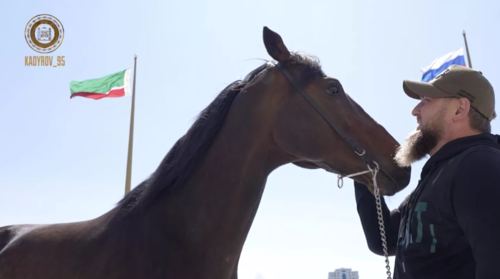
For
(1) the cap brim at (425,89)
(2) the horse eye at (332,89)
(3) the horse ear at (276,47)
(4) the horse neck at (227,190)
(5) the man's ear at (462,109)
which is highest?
(3) the horse ear at (276,47)

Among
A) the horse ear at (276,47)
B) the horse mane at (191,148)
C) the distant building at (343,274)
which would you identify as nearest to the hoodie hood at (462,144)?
the horse mane at (191,148)

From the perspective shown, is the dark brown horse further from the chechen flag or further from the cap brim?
the chechen flag

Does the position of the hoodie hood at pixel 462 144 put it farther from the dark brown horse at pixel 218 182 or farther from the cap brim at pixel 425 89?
the dark brown horse at pixel 218 182

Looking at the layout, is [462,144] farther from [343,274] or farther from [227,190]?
[343,274]

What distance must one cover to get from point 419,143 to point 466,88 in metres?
0.46

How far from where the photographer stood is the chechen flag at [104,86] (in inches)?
658

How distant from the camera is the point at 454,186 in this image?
2.02 m

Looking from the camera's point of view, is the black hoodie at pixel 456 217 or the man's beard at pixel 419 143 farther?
the man's beard at pixel 419 143

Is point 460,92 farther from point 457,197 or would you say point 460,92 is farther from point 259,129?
point 259,129

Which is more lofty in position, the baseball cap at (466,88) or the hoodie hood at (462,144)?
the baseball cap at (466,88)

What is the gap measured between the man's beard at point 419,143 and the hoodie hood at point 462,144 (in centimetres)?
22

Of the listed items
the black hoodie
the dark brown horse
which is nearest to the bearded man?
the black hoodie

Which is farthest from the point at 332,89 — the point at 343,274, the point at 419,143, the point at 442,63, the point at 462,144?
the point at 343,274

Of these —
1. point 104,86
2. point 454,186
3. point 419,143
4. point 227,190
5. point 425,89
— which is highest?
point 104,86
